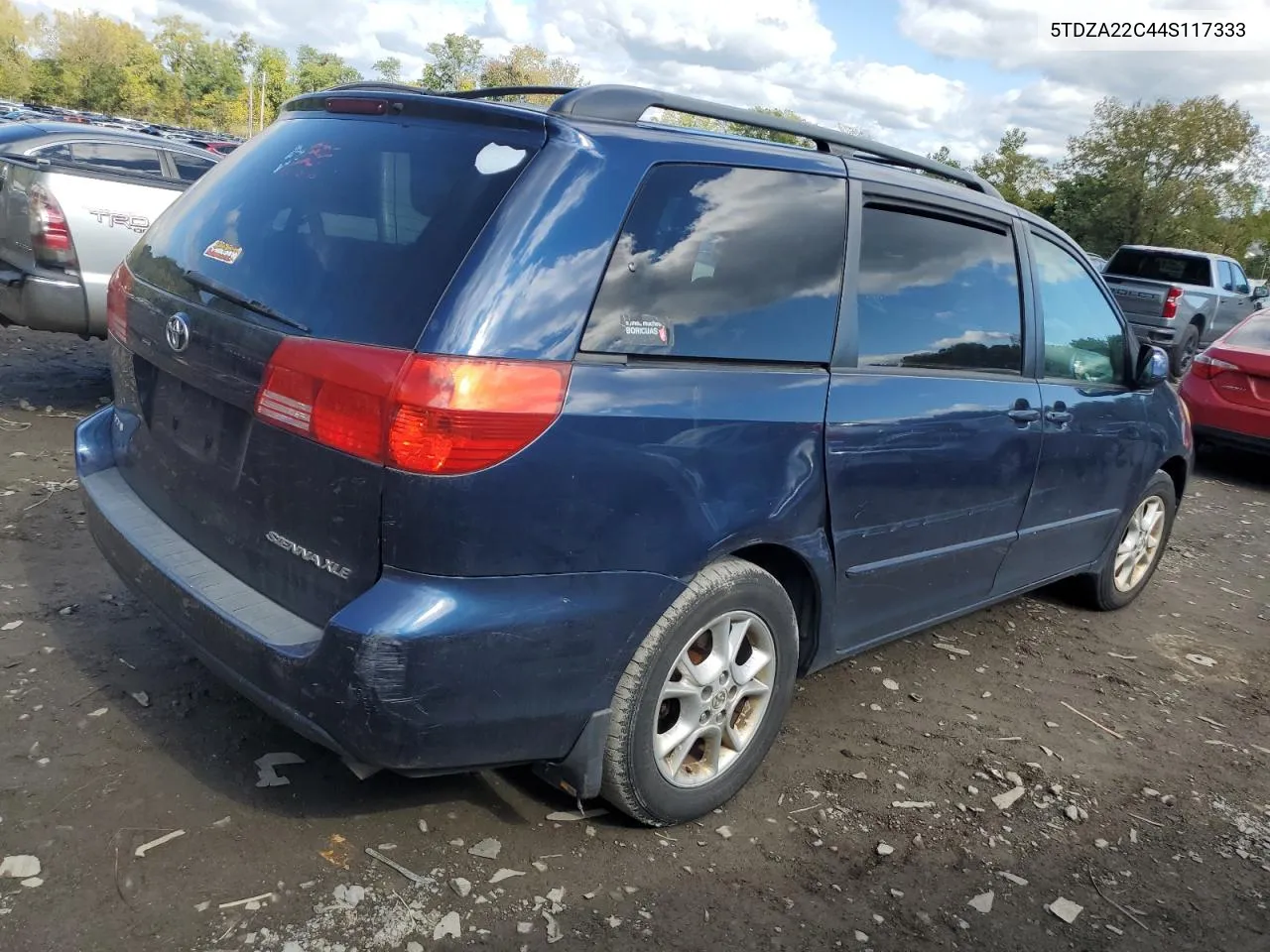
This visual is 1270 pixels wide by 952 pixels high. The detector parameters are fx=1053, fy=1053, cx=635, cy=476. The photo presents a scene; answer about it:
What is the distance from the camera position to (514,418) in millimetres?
2311

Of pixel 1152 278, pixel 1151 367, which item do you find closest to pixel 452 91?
pixel 1151 367

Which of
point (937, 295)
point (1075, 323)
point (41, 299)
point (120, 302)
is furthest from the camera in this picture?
point (41, 299)

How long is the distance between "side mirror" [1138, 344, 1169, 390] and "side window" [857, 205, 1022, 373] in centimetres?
107

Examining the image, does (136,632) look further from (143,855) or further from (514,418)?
(514,418)

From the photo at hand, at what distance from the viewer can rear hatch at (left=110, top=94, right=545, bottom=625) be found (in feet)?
7.74

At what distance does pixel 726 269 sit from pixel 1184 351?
51.5 ft

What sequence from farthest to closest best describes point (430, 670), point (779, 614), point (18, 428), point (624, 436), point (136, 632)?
1. point (18, 428)
2. point (136, 632)
3. point (779, 614)
4. point (624, 436)
5. point (430, 670)

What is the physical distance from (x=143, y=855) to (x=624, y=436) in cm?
158

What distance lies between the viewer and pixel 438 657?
2303 millimetres

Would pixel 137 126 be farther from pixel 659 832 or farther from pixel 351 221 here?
pixel 659 832

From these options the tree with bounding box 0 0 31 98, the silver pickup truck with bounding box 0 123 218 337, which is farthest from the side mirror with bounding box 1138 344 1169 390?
the tree with bounding box 0 0 31 98

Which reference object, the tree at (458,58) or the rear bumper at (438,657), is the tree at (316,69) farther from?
the rear bumper at (438,657)

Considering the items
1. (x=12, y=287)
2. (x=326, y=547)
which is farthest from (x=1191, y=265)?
(x=326, y=547)

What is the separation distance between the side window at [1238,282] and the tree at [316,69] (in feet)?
239
